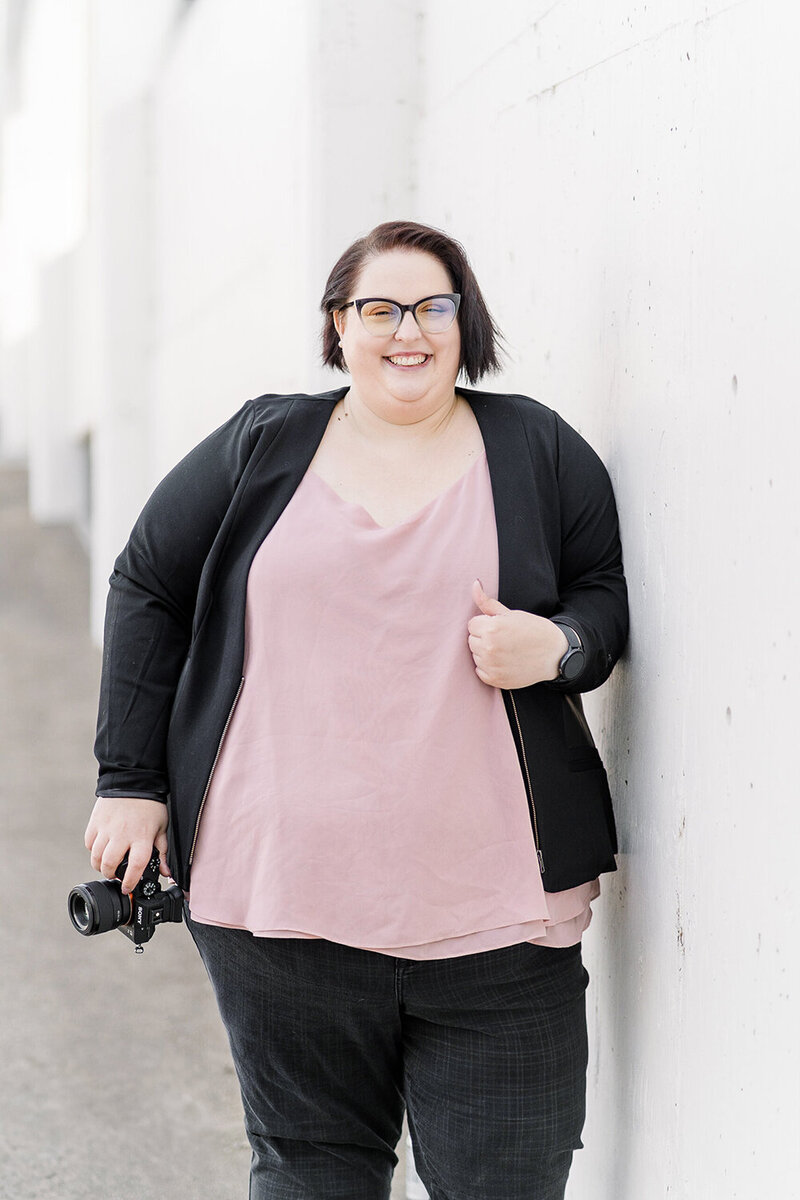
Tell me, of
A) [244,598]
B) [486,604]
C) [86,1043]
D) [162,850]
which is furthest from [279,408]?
[86,1043]

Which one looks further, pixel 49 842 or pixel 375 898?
pixel 49 842

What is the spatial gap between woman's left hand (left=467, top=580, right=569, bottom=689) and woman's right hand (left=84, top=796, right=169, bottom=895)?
0.51 metres

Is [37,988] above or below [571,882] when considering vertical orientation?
below

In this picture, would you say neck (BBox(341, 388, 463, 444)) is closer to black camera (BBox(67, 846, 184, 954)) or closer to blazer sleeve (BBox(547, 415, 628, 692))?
blazer sleeve (BBox(547, 415, 628, 692))

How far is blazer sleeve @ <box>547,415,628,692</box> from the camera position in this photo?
173 cm

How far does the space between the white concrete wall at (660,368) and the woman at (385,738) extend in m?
0.12

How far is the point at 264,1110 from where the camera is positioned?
5.88ft

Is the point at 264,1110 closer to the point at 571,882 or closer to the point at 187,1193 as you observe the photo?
the point at 571,882

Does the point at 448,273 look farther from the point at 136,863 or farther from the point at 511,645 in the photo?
the point at 136,863

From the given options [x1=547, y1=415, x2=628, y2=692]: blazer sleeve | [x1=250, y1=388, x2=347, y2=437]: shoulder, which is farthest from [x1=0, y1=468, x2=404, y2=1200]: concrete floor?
[x1=250, y1=388, x2=347, y2=437]: shoulder

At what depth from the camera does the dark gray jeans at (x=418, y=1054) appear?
1.67 metres

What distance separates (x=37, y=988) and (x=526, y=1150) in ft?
7.72

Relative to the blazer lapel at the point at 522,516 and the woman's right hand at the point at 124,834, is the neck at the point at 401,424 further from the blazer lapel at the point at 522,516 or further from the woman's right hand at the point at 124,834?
the woman's right hand at the point at 124,834

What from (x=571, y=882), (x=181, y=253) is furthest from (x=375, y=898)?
(x=181, y=253)
